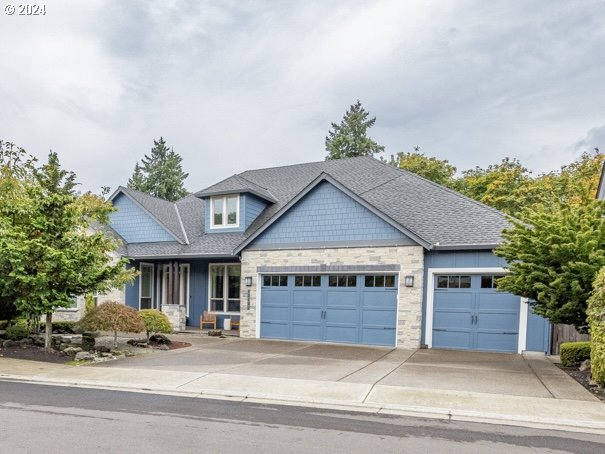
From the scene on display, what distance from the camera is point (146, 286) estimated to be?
2156 cm

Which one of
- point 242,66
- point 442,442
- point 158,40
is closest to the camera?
A: point 442,442

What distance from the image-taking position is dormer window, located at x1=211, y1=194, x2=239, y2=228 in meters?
20.1

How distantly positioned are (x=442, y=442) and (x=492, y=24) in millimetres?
13756

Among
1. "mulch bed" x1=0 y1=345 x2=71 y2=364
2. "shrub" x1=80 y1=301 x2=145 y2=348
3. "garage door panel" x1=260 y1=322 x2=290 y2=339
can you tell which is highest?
"shrub" x1=80 y1=301 x2=145 y2=348

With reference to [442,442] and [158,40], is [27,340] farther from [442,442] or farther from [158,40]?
[442,442]

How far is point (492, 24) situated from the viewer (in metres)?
14.9

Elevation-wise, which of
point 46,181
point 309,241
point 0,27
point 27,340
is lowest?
point 27,340

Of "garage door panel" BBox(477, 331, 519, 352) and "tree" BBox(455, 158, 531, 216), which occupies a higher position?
"tree" BBox(455, 158, 531, 216)

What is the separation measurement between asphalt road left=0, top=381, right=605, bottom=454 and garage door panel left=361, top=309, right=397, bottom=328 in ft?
26.6

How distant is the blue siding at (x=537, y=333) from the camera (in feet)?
44.7

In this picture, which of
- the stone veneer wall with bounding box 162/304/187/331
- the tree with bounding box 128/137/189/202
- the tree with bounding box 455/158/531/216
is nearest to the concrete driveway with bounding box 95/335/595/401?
the stone veneer wall with bounding box 162/304/187/331

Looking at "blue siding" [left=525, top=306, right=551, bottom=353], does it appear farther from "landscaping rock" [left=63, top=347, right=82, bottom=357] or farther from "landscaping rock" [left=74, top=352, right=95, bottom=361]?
"landscaping rock" [left=63, top=347, right=82, bottom=357]

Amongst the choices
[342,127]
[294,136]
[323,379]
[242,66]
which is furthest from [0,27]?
[342,127]

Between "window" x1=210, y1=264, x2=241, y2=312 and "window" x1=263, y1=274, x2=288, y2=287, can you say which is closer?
"window" x1=263, y1=274, x2=288, y2=287
